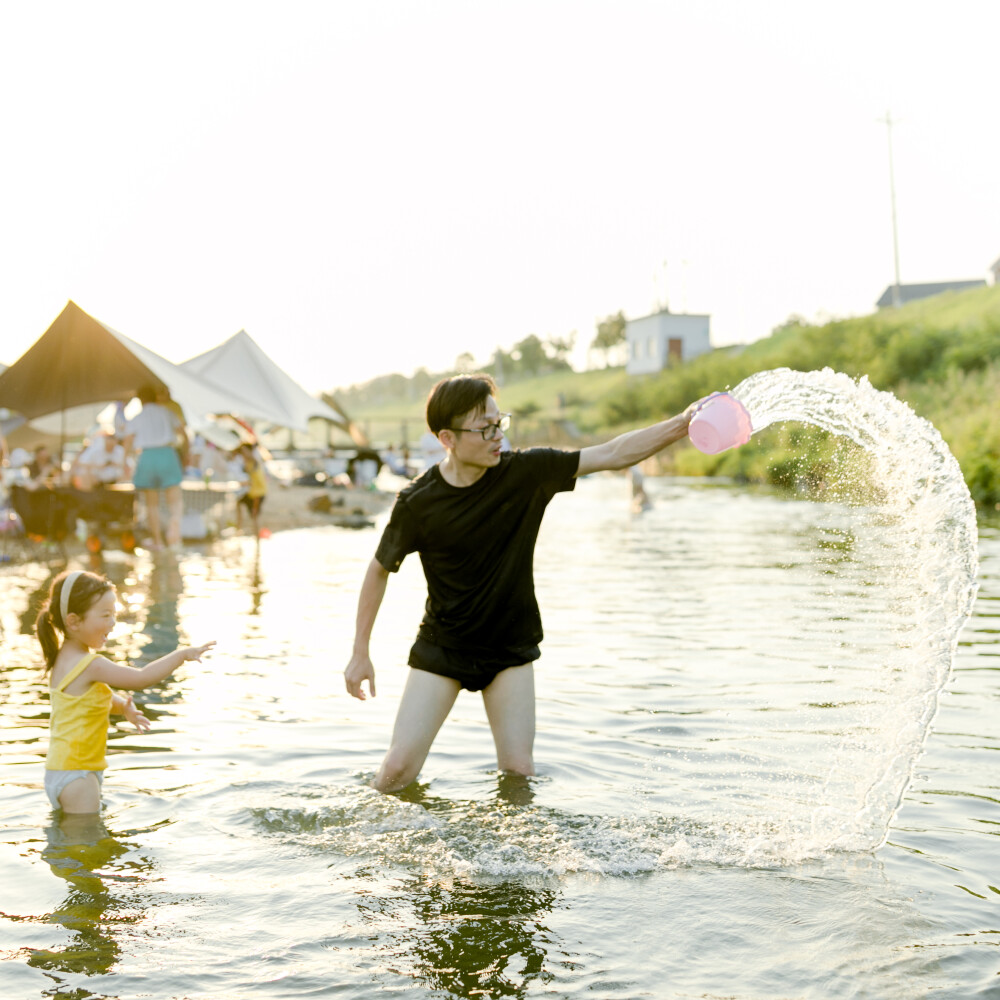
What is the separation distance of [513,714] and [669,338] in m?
100

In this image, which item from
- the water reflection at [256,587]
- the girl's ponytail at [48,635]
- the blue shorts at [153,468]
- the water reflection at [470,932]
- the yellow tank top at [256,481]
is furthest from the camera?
the yellow tank top at [256,481]

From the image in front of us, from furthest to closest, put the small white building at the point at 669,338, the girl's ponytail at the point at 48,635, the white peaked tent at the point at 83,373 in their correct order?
1. the small white building at the point at 669,338
2. the white peaked tent at the point at 83,373
3. the girl's ponytail at the point at 48,635

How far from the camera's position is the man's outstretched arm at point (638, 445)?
5434mm

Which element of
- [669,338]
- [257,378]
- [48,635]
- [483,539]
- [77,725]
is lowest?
[77,725]

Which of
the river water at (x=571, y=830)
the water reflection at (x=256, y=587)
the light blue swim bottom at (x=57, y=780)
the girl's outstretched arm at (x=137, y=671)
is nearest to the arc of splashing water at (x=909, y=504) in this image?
the river water at (x=571, y=830)

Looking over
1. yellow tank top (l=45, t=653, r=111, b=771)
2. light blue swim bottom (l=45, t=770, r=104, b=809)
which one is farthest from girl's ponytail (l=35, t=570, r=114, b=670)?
light blue swim bottom (l=45, t=770, r=104, b=809)

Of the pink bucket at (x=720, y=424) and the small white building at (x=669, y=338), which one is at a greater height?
the small white building at (x=669, y=338)

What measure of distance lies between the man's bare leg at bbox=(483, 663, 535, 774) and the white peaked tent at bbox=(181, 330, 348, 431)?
65.4 feet

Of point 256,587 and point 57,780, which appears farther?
point 256,587

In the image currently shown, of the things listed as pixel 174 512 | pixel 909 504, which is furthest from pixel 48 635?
pixel 174 512

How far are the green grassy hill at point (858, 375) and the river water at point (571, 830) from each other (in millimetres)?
1592

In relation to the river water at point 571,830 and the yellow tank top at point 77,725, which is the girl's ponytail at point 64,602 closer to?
the yellow tank top at point 77,725

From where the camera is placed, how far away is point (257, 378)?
27.1m

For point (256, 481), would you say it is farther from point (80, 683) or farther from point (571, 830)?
point (571, 830)
